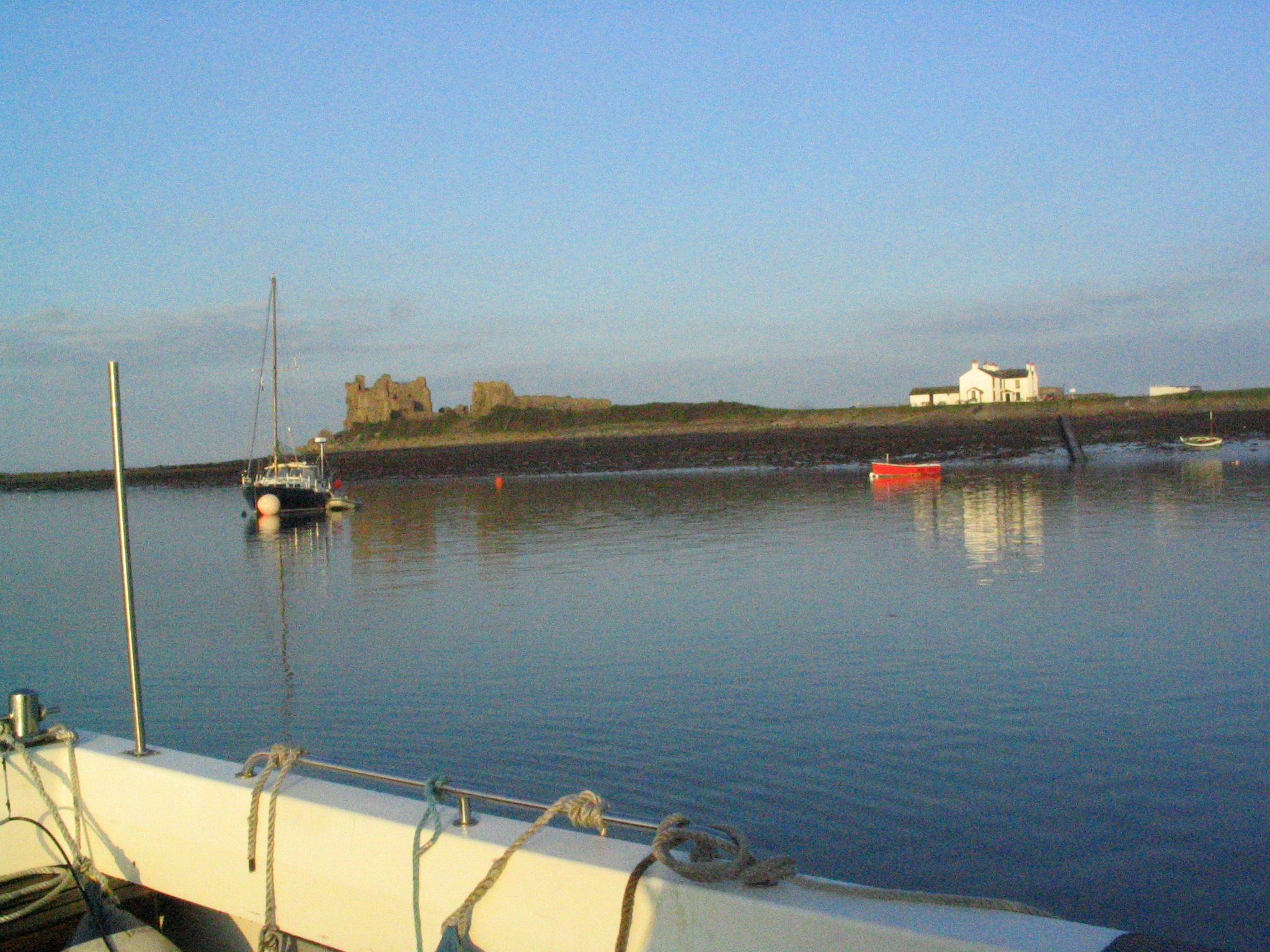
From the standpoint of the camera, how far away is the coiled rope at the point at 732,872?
Result: 270cm

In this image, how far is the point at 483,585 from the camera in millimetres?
17719

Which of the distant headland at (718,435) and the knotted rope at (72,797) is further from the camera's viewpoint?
the distant headland at (718,435)

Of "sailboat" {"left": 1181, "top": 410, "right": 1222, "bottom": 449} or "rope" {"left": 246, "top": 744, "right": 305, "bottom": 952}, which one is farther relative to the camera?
"sailboat" {"left": 1181, "top": 410, "right": 1222, "bottom": 449}

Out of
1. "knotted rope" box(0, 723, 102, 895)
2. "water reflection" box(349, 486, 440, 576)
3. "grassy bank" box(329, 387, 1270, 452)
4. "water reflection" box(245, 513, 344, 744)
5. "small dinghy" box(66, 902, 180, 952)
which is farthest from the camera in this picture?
"grassy bank" box(329, 387, 1270, 452)

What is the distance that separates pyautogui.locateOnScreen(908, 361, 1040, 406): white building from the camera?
90188 mm

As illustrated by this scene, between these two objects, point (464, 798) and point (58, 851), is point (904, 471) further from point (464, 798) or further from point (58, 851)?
point (464, 798)

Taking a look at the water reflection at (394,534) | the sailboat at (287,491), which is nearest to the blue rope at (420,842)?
the water reflection at (394,534)

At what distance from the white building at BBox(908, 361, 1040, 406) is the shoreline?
756cm

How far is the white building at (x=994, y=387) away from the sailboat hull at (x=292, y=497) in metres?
61.3

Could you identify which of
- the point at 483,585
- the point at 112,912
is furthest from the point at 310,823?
the point at 483,585

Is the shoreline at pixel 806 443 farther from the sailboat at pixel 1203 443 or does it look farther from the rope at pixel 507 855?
the rope at pixel 507 855

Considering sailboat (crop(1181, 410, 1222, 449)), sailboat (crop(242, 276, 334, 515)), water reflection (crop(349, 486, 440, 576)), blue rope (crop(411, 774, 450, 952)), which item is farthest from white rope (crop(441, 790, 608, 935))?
sailboat (crop(1181, 410, 1222, 449))

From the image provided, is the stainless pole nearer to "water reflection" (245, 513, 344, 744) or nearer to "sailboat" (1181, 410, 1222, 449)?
"water reflection" (245, 513, 344, 744)

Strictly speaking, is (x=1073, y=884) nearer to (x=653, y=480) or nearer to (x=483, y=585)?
(x=483, y=585)
